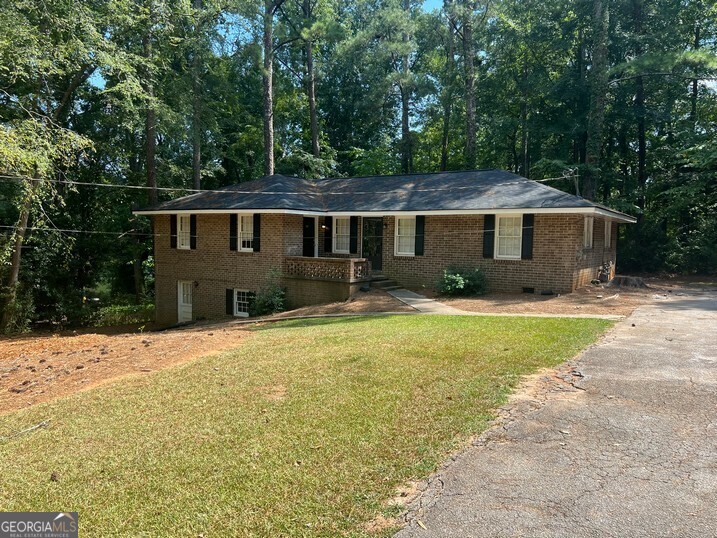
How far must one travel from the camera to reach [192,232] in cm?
2028

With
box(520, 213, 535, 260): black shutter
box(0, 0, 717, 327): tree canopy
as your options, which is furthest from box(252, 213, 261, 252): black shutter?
box(520, 213, 535, 260): black shutter

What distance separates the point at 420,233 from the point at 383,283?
2.29 metres

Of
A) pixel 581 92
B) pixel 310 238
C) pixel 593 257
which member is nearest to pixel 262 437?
pixel 310 238

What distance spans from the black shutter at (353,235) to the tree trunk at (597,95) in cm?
1362

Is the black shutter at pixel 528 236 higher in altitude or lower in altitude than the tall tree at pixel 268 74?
lower

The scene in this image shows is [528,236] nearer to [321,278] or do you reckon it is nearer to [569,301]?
[569,301]

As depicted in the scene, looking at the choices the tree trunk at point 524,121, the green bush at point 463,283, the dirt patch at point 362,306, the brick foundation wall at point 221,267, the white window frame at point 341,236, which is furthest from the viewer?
the tree trunk at point 524,121

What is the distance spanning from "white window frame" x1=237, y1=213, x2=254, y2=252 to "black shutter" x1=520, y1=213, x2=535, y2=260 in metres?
9.87

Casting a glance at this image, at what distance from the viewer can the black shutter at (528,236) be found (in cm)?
1605

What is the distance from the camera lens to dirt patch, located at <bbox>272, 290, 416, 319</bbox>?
14.6 meters

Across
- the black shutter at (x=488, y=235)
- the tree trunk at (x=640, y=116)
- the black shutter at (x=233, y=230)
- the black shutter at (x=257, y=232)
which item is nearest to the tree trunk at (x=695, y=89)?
the tree trunk at (x=640, y=116)

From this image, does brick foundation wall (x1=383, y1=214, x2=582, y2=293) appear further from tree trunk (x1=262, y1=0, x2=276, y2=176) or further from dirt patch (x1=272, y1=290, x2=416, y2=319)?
tree trunk (x1=262, y1=0, x2=276, y2=176)

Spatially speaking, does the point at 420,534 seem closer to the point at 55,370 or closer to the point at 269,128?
the point at 55,370

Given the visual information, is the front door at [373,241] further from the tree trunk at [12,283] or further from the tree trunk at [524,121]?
the tree trunk at [524,121]
